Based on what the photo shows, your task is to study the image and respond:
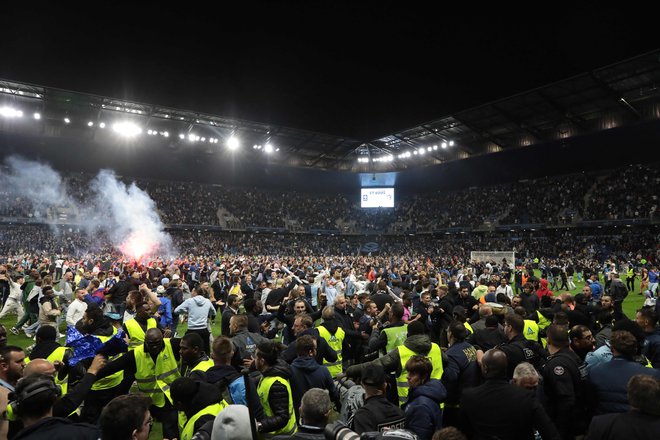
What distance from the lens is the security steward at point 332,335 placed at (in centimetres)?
550

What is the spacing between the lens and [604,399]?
3.38 m

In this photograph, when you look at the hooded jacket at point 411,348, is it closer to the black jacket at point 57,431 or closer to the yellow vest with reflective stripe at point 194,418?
the yellow vest with reflective stripe at point 194,418

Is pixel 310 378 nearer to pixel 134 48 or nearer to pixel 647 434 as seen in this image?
pixel 647 434

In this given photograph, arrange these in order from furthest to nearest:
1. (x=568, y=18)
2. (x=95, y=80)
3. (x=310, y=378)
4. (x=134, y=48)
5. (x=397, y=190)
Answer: (x=397, y=190) → (x=95, y=80) → (x=134, y=48) → (x=568, y=18) → (x=310, y=378)

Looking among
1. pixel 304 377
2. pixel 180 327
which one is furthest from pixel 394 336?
pixel 180 327

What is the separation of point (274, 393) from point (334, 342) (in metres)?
2.31

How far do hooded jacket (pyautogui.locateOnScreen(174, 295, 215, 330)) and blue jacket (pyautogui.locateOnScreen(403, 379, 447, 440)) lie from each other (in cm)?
499

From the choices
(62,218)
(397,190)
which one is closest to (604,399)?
(62,218)

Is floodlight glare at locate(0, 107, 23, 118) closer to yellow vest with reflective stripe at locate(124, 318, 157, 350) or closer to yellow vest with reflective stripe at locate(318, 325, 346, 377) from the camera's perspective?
yellow vest with reflective stripe at locate(124, 318, 157, 350)

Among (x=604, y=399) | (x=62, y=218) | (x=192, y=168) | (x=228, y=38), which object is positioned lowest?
(x=604, y=399)

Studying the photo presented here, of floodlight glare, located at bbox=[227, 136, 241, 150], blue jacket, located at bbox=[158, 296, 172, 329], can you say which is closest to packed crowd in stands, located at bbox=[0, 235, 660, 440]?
blue jacket, located at bbox=[158, 296, 172, 329]

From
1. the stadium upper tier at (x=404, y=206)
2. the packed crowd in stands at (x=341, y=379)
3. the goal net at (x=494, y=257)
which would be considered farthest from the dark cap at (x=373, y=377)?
the stadium upper tier at (x=404, y=206)

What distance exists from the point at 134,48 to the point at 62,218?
30.6 metres

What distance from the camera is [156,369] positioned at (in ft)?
14.3
